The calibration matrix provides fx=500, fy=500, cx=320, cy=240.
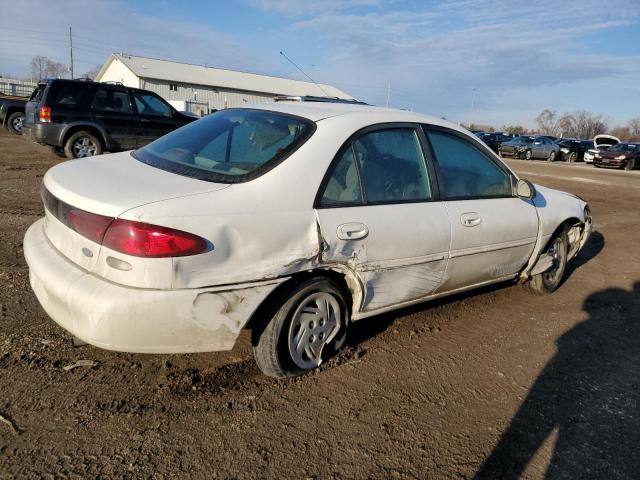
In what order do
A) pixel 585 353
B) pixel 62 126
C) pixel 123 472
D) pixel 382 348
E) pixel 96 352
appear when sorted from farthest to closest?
pixel 62 126, pixel 585 353, pixel 382 348, pixel 96 352, pixel 123 472

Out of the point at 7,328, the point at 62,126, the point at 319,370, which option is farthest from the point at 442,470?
the point at 62,126

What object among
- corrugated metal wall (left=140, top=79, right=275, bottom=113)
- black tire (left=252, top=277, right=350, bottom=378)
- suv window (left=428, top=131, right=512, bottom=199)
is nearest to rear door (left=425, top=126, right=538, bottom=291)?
suv window (left=428, top=131, right=512, bottom=199)

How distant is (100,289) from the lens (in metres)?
2.42

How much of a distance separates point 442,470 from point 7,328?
2.84 metres

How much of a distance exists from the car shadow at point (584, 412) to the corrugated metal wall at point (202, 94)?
53.0 m

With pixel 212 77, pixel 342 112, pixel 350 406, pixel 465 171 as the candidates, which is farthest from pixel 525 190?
pixel 212 77

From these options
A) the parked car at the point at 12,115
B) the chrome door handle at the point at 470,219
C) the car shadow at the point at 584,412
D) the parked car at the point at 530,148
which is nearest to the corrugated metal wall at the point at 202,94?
the parked car at the point at 530,148

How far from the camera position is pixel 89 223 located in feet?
8.11

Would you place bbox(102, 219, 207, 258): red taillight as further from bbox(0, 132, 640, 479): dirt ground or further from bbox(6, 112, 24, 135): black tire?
bbox(6, 112, 24, 135): black tire

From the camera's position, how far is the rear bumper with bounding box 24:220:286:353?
2393mm

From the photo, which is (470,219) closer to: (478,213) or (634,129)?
(478,213)

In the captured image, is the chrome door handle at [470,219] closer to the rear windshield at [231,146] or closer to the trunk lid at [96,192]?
the rear windshield at [231,146]

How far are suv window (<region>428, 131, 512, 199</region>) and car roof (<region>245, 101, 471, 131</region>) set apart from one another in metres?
0.14

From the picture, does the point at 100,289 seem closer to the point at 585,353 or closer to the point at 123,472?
the point at 123,472
